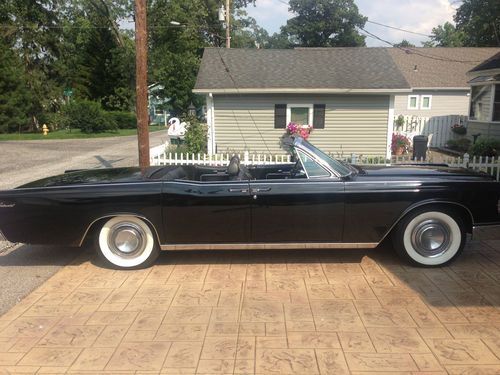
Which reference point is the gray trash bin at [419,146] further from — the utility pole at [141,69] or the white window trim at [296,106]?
the utility pole at [141,69]

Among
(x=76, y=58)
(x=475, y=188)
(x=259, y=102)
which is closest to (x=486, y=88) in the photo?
(x=259, y=102)

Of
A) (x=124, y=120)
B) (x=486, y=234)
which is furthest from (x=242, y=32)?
(x=486, y=234)

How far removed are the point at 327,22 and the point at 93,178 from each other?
183 feet

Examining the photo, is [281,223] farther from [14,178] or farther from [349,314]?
[14,178]

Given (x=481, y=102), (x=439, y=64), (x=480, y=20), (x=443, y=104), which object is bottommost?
(x=481, y=102)

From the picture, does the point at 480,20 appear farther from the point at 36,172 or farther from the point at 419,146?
the point at 36,172

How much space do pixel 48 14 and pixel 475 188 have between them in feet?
122

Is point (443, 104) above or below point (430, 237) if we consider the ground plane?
above

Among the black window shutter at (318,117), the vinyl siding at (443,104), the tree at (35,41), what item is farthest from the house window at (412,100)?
the tree at (35,41)

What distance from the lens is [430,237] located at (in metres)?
4.89

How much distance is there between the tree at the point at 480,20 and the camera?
3769 centimetres

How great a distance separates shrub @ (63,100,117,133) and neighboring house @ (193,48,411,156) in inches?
549

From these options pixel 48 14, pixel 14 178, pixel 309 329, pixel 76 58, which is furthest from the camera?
pixel 76 58

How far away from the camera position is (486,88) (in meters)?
17.2
